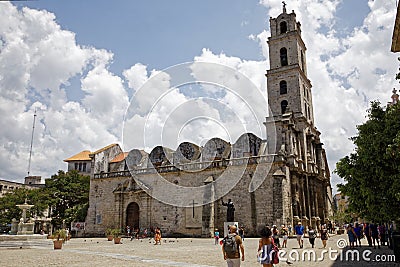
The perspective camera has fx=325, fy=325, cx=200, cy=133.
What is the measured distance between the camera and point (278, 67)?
35656 mm

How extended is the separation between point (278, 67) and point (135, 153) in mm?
20580

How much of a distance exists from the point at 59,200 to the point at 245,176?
23893 millimetres

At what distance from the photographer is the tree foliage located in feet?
128

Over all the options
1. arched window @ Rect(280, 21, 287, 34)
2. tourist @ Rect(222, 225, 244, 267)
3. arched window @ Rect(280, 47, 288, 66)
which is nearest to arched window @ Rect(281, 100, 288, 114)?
arched window @ Rect(280, 47, 288, 66)

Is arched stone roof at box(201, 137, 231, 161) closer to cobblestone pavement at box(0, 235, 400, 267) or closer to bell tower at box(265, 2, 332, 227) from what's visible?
bell tower at box(265, 2, 332, 227)

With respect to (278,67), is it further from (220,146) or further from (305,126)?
(220,146)

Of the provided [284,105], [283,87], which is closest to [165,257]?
[284,105]

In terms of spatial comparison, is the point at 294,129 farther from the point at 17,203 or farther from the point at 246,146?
the point at 17,203

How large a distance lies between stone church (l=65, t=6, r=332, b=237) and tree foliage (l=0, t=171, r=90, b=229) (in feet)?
12.2

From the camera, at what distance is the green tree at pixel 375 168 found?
37.5 ft

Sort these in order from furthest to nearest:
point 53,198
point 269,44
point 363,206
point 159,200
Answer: point 53,198, point 269,44, point 159,200, point 363,206

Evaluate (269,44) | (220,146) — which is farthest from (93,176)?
(269,44)

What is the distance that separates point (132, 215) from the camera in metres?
35.1

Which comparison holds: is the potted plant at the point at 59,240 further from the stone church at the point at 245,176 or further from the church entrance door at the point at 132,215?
the church entrance door at the point at 132,215
